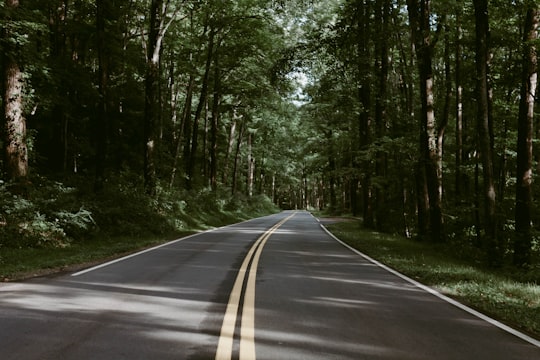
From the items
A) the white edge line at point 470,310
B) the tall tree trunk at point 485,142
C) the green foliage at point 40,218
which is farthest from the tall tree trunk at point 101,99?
the tall tree trunk at point 485,142

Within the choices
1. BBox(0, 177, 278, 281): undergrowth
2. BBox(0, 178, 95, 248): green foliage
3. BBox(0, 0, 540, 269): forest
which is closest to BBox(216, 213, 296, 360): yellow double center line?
BBox(0, 177, 278, 281): undergrowth

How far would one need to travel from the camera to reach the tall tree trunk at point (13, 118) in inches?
563

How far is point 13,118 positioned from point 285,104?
94.6ft

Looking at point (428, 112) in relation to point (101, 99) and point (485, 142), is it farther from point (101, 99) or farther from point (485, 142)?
point (101, 99)

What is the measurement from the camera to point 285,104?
135 feet

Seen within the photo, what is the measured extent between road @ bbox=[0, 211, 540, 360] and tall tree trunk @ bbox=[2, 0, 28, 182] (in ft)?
22.6

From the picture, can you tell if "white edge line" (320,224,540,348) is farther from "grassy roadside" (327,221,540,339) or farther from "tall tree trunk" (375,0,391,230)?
"tall tree trunk" (375,0,391,230)

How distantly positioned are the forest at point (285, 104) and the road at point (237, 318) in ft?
19.5

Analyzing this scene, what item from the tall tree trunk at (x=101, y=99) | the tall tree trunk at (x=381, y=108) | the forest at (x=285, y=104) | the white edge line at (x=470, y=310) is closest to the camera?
the white edge line at (x=470, y=310)

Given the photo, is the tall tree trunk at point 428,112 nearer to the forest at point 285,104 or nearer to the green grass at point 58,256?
the forest at point 285,104

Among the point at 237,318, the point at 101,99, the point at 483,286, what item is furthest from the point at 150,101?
the point at 237,318

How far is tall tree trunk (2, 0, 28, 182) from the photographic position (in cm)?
1430

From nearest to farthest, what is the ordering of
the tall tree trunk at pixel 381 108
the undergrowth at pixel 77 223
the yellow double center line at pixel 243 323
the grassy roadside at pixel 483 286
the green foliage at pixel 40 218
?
the yellow double center line at pixel 243 323
the grassy roadside at pixel 483 286
the undergrowth at pixel 77 223
the green foliage at pixel 40 218
the tall tree trunk at pixel 381 108

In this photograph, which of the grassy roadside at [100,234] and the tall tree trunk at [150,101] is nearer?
the grassy roadside at [100,234]
